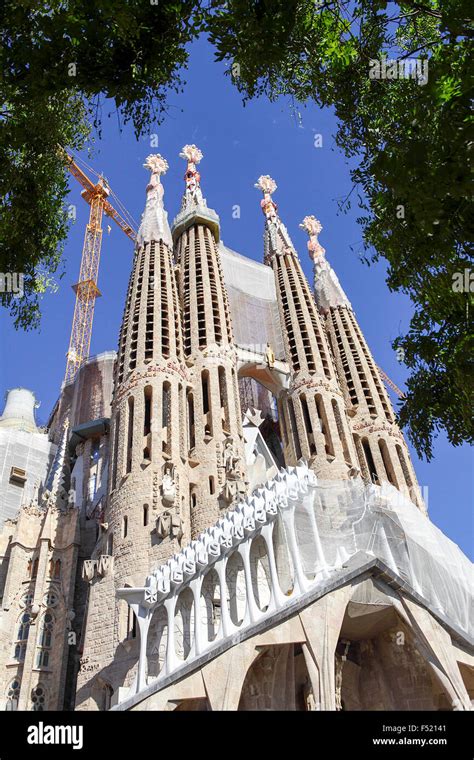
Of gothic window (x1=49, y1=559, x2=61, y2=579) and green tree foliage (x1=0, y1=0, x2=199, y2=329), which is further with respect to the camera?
gothic window (x1=49, y1=559, x2=61, y2=579)

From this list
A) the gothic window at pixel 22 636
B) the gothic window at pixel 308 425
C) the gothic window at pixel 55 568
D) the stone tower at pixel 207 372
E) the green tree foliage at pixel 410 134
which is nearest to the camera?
the green tree foliage at pixel 410 134

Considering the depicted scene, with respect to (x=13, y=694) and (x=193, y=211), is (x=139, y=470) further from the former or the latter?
(x=193, y=211)

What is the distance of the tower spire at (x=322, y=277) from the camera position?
38.9m

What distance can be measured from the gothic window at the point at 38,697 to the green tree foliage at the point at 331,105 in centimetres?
1680

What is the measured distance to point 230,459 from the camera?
83.5ft

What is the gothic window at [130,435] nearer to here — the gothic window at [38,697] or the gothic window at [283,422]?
the gothic window at [38,697]

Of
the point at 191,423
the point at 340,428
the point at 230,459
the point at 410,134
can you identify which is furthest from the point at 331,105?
the point at 340,428

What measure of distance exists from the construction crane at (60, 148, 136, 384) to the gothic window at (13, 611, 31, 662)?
21.0 m

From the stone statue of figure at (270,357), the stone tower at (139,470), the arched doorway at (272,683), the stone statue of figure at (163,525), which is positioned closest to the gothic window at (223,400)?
the stone tower at (139,470)

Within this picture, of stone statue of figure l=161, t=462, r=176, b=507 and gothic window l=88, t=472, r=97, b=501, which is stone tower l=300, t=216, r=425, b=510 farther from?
gothic window l=88, t=472, r=97, b=501

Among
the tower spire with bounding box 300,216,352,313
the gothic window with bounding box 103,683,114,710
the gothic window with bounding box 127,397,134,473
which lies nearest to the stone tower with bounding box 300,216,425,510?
the tower spire with bounding box 300,216,352,313

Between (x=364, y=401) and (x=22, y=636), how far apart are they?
17462 mm

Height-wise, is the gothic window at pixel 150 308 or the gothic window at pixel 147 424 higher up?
the gothic window at pixel 150 308

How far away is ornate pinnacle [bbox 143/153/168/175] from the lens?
131 feet
